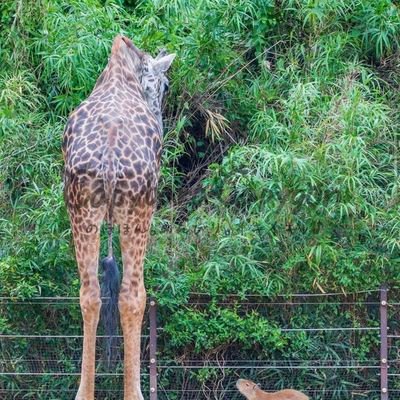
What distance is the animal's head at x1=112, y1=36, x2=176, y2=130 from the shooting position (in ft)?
32.0

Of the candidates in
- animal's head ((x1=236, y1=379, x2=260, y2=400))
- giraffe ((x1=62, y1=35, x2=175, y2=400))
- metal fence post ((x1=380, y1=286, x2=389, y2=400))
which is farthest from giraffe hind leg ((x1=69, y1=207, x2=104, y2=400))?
metal fence post ((x1=380, y1=286, x2=389, y2=400))

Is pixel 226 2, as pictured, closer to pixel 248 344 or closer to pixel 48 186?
pixel 48 186

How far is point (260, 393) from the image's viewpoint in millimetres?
9930

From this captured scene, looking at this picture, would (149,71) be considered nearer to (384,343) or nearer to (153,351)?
(153,351)

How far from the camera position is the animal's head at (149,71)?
384 inches

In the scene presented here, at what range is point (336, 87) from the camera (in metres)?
11.8

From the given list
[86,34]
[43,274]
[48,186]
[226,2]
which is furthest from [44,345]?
[226,2]

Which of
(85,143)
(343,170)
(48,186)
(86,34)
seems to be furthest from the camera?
(86,34)

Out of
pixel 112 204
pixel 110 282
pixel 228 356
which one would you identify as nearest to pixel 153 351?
pixel 228 356

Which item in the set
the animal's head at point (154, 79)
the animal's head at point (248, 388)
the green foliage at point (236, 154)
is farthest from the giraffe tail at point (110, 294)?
the animal's head at point (154, 79)

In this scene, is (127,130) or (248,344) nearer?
(127,130)

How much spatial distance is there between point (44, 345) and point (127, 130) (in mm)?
2428

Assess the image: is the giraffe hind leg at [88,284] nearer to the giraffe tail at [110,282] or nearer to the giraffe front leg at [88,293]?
the giraffe front leg at [88,293]

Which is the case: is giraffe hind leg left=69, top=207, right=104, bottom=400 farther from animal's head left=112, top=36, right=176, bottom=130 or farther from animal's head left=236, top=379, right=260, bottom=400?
animal's head left=236, top=379, right=260, bottom=400
